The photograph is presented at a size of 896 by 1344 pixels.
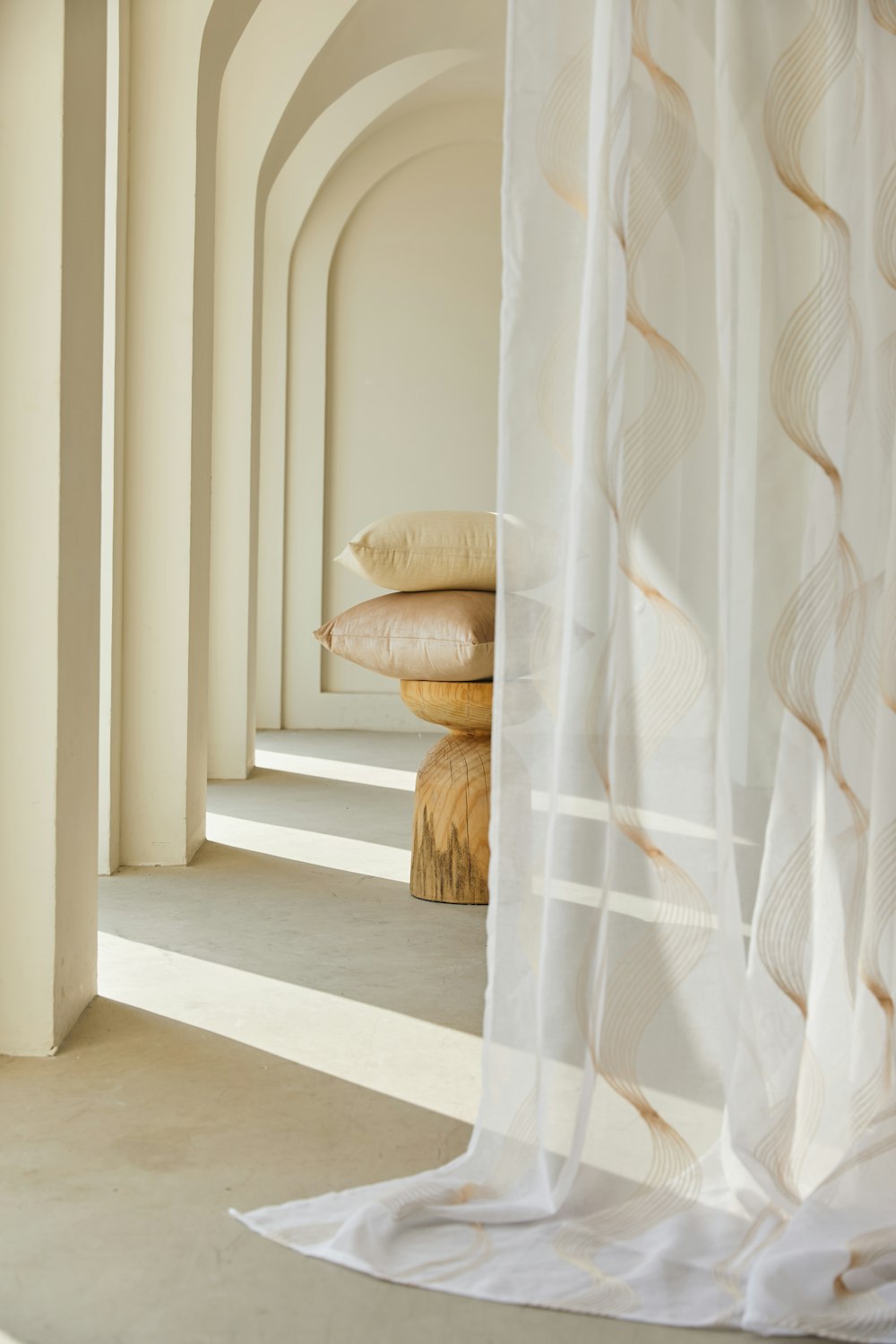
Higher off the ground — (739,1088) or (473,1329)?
(739,1088)

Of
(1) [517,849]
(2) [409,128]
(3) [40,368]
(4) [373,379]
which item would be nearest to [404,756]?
(4) [373,379]

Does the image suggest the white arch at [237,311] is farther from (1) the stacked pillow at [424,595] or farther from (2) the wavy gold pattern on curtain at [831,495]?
(2) the wavy gold pattern on curtain at [831,495]

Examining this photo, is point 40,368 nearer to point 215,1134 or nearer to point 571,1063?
point 215,1134

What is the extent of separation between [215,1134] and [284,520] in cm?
576

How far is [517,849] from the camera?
1.63 meters

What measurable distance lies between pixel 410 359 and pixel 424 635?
15.3 ft

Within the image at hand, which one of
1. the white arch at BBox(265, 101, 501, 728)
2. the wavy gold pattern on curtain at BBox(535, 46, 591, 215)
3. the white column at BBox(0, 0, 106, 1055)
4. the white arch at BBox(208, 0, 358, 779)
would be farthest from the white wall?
the wavy gold pattern on curtain at BBox(535, 46, 591, 215)

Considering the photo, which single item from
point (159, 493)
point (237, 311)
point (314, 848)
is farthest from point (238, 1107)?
point (237, 311)

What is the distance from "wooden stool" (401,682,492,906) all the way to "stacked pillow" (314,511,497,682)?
6 cm

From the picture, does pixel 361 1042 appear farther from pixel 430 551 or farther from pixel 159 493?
pixel 159 493

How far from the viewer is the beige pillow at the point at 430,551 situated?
342cm

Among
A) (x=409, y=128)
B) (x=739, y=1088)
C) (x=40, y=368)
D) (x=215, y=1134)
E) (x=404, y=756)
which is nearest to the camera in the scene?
(x=739, y=1088)

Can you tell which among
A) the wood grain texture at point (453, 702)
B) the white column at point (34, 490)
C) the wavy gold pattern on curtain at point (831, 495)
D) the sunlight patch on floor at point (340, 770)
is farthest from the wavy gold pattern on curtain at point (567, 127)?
the sunlight patch on floor at point (340, 770)

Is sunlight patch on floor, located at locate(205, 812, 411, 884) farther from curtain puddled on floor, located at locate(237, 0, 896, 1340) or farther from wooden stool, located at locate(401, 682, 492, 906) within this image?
curtain puddled on floor, located at locate(237, 0, 896, 1340)
